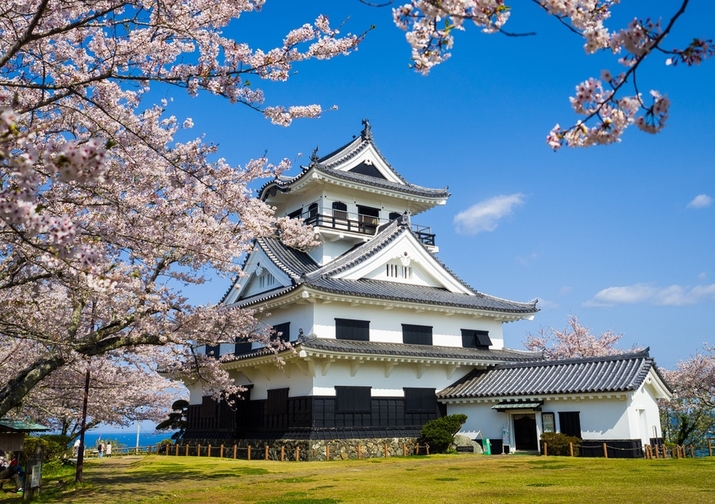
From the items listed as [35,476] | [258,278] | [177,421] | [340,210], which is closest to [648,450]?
[340,210]

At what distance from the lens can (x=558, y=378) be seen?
2434cm

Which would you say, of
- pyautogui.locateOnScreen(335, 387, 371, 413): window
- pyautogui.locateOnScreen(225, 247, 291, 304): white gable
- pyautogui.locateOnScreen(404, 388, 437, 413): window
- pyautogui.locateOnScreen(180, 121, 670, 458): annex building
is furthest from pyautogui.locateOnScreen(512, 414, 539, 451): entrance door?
pyautogui.locateOnScreen(225, 247, 291, 304): white gable

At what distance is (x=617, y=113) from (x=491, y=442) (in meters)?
22.7

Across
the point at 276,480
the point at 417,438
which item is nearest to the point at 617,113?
the point at 276,480

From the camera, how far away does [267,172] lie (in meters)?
14.4

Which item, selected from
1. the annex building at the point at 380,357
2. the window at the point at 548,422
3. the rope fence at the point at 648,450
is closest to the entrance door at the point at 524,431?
the annex building at the point at 380,357

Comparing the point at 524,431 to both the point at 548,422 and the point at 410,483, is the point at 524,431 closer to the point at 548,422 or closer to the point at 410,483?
the point at 548,422

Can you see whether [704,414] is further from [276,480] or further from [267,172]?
[267,172]

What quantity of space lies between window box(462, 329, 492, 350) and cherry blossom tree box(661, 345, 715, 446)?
12848mm

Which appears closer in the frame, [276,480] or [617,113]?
[617,113]

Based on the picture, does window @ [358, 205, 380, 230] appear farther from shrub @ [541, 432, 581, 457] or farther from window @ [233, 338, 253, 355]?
shrub @ [541, 432, 581, 457]

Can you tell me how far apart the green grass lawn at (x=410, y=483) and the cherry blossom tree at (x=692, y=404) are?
59.6ft

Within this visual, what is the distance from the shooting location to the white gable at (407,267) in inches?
1104

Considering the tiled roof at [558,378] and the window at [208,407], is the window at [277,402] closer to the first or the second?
the window at [208,407]
